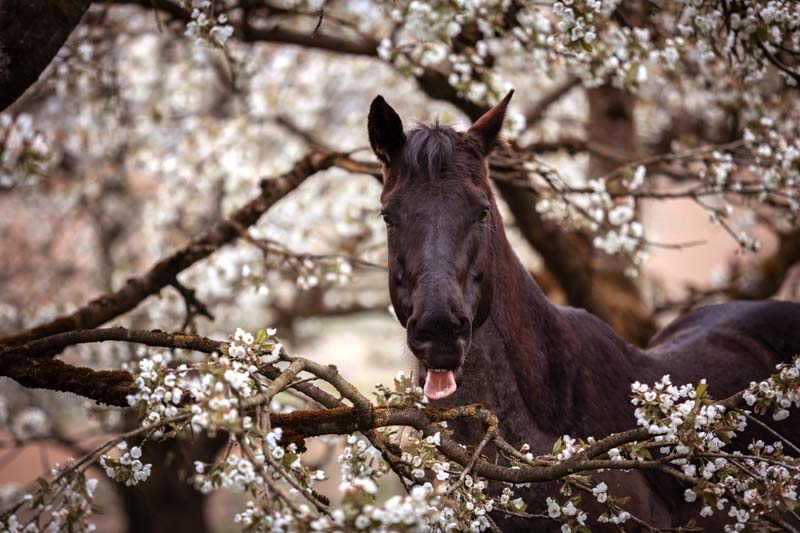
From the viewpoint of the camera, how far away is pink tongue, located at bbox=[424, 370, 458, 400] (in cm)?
306

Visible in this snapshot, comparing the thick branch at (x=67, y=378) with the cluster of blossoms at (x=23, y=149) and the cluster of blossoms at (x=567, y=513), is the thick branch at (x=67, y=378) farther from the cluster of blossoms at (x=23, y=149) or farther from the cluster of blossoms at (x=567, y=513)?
the cluster of blossoms at (x=23, y=149)

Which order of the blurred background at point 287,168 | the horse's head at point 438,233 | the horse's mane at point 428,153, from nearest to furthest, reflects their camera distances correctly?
1. the horse's head at point 438,233
2. the horse's mane at point 428,153
3. the blurred background at point 287,168

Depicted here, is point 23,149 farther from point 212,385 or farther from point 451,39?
point 212,385

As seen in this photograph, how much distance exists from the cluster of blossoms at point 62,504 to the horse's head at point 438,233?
126 centimetres

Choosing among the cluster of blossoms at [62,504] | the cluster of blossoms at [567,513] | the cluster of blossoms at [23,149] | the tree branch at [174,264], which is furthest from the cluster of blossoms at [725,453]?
the cluster of blossoms at [23,149]

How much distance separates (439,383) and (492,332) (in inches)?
23.7

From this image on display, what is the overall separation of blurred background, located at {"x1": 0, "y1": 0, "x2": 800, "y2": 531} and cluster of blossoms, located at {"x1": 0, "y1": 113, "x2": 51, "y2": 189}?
0.10 ft

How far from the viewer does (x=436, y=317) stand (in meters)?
2.86

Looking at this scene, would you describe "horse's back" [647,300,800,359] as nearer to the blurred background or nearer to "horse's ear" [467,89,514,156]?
the blurred background

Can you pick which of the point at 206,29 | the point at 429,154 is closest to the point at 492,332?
the point at 429,154

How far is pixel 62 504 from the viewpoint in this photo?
7.76ft

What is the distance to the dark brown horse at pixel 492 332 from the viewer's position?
306 cm

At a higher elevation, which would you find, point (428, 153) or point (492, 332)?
point (428, 153)

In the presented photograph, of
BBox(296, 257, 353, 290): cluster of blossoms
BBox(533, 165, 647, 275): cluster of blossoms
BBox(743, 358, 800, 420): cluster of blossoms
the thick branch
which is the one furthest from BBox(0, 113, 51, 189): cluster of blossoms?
BBox(743, 358, 800, 420): cluster of blossoms
